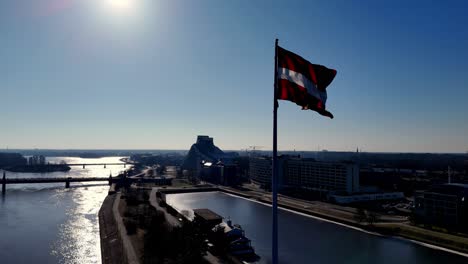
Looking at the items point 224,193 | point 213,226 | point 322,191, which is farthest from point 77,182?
point 213,226

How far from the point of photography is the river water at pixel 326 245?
61.5 ft

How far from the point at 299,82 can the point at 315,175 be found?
42.1 metres

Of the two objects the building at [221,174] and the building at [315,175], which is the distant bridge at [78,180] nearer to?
the building at [221,174]

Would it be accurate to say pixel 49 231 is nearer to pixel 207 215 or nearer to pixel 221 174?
pixel 207 215

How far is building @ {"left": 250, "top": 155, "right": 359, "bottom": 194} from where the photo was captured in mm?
42094

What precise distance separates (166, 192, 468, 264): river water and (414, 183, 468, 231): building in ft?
17.4

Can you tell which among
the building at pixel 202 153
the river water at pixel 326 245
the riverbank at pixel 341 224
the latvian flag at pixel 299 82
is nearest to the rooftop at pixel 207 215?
the riverbank at pixel 341 224

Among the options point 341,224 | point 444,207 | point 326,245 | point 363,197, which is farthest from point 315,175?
point 326,245

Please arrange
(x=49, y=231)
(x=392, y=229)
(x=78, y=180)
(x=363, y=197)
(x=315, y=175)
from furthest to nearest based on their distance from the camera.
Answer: (x=78, y=180)
(x=315, y=175)
(x=363, y=197)
(x=49, y=231)
(x=392, y=229)

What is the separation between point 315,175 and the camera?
46438 millimetres

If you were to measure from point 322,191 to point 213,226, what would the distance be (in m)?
25.2

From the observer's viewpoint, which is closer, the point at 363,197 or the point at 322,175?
the point at 363,197

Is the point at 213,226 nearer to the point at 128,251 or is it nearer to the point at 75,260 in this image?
the point at 128,251

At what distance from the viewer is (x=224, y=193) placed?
4978 cm
